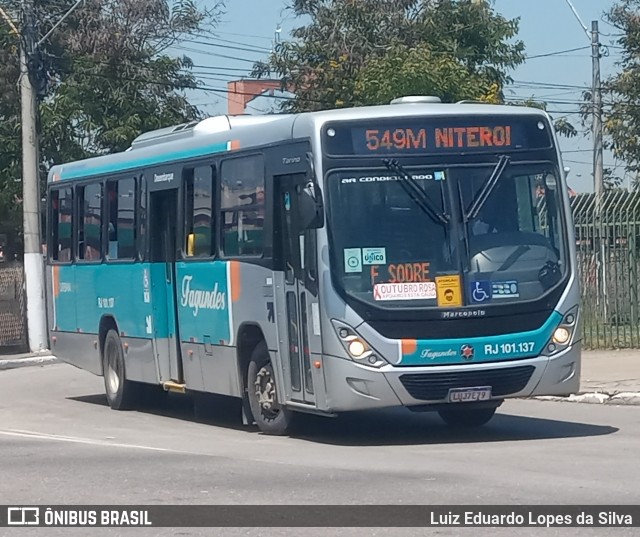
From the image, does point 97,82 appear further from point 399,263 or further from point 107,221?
point 399,263

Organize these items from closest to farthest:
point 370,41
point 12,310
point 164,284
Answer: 1. point 164,284
2. point 12,310
3. point 370,41

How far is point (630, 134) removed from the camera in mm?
35188

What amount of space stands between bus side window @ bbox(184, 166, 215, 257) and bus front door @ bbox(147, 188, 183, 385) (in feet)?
1.27

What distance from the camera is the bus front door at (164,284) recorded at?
1544 centimetres

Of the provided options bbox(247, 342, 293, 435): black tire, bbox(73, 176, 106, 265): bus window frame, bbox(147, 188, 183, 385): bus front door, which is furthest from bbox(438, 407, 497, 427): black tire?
bbox(73, 176, 106, 265): bus window frame

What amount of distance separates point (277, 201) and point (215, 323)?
1881 mm

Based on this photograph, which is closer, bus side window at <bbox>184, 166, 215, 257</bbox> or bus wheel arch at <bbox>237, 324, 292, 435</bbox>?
bus wheel arch at <bbox>237, 324, 292, 435</bbox>

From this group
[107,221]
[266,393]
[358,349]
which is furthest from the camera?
[107,221]

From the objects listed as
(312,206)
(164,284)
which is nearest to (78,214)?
(164,284)

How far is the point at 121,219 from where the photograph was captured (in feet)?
55.2

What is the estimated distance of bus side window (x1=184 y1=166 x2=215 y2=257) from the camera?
14445 mm

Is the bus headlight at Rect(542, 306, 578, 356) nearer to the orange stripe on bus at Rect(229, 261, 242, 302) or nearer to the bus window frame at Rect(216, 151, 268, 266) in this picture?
the bus window frame at Rect(216, 151, 268, 266)

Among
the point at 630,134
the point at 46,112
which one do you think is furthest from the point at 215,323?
the point at 630,134

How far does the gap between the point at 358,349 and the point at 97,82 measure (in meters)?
24.5
